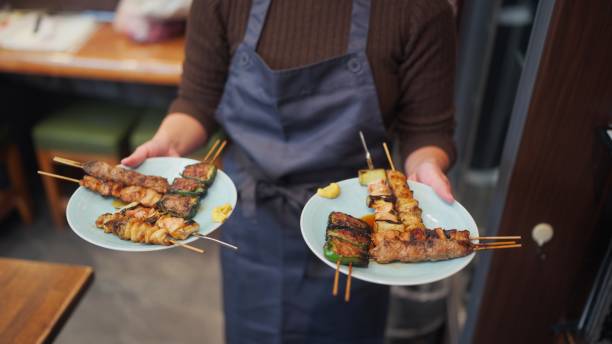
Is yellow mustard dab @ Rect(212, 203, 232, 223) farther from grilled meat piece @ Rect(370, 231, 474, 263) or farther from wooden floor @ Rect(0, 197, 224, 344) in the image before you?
wooden floor @ Rect(0, 197, 224, 344)

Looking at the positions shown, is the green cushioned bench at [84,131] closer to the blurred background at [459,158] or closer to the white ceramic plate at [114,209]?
the blurred background at [459,158]

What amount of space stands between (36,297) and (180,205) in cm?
44

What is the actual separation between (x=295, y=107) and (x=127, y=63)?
1570mm

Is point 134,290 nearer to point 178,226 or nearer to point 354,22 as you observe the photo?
point 178,226

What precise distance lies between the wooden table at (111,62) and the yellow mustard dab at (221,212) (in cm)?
158

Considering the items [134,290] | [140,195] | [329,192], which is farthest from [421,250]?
[134,290]

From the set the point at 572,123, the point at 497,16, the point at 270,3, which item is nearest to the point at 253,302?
the point at 270,3

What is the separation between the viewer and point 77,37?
10.4 ft

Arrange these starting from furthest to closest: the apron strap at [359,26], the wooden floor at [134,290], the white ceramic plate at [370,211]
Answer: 1. the wooden floor at [134,290]
2. the apron strap at [359,26]
3. the white ceramic plate at [370,211]

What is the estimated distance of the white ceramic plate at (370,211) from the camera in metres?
1.25

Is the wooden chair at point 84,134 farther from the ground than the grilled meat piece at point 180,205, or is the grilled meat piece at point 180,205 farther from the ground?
the grilled meat piece at point 180,205

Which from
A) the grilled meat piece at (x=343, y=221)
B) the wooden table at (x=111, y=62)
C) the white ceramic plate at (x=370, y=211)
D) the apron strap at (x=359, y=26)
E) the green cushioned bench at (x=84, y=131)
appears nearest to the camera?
the white ceramic plate at (x=370, y=211)

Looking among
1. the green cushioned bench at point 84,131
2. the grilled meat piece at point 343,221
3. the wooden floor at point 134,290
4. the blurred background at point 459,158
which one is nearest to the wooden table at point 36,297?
the blurred background at point 459,158

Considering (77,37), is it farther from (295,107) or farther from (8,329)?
(8,329)
